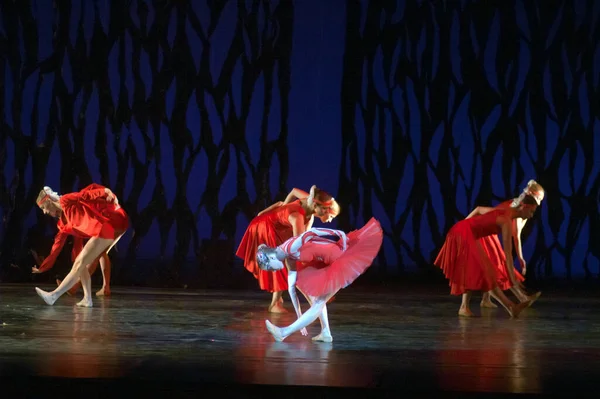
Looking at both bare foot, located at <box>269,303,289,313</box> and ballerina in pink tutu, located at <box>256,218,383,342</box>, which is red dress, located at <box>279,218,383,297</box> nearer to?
ballerina in pink tutu, located at <box>256,218,383,342</box>

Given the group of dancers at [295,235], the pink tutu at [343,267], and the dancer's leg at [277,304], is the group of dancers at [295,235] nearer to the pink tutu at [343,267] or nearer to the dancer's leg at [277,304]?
the dancer's leg at [277,304]

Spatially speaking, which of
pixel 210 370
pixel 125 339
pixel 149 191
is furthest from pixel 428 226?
pixel 210 370

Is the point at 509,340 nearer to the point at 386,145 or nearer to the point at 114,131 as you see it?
the point at 386,145

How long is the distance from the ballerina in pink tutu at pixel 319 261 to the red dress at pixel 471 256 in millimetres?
2232

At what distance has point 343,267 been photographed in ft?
15.9

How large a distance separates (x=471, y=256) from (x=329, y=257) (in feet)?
8.16

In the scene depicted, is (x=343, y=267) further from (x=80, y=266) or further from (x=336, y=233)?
(x=80, y=266)

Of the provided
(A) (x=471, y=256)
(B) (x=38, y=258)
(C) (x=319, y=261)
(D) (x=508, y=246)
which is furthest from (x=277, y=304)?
(B) (x=38, y=258)

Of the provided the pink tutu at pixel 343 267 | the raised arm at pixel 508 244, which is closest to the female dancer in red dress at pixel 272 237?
the raised arm at pixel 508 244

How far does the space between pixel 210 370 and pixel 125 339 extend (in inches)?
49.6

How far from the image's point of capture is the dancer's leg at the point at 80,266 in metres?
7.08

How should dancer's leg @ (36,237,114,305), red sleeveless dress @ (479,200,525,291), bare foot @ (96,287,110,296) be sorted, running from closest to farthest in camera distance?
dancer's leg @ (36,237,114,305)
red sleeveless dress @ (479,200,525,291)
bare foot @ (96,287,110,296)

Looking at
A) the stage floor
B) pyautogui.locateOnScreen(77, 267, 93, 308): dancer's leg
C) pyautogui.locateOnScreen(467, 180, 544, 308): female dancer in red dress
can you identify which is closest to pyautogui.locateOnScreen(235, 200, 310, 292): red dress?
the stage floor

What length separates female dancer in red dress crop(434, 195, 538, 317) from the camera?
6.86 meters
